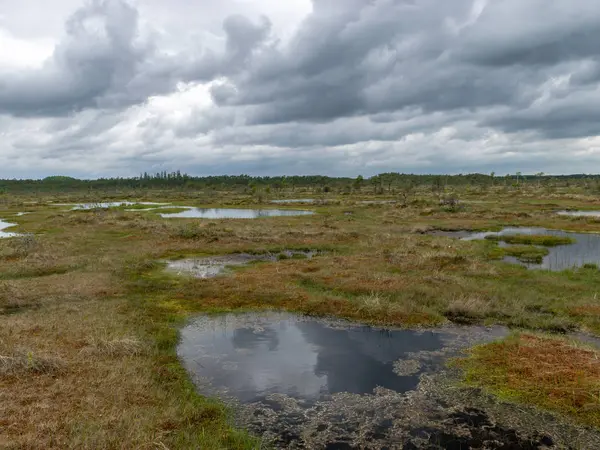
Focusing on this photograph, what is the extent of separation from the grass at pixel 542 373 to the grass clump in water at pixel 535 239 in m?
31.3

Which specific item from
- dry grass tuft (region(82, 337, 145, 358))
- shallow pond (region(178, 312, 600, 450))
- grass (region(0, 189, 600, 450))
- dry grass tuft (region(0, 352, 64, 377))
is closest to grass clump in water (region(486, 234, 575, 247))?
grass (region(0, 189, 600, 450))

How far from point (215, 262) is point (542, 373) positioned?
27.3 meters

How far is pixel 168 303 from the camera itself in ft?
81.4

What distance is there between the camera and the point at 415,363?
674 inches

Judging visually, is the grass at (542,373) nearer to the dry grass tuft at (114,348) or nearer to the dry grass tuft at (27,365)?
the dry grass tuft at (114,348)

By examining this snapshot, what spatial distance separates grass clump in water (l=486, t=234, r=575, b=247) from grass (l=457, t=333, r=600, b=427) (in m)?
31.3

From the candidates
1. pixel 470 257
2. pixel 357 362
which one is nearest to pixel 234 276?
pixel 357 362

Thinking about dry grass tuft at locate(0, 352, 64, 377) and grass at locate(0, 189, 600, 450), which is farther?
dry grass tuft at locate(0, 352, 64, 377)

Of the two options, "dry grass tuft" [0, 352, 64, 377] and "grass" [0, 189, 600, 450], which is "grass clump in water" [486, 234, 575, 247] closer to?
"grass" [0, 189, 600, 450]

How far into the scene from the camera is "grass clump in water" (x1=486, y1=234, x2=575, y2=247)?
4594 centimetres

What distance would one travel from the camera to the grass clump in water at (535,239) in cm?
4594

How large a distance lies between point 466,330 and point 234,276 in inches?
632

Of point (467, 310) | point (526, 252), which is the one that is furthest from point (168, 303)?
point (526, 252)

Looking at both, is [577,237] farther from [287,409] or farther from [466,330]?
[287,409]
